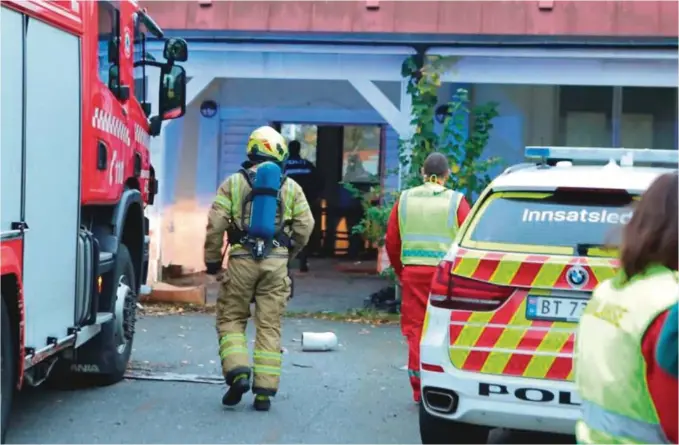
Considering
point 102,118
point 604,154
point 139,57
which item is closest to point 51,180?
point 102,118

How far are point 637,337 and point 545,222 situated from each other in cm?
246

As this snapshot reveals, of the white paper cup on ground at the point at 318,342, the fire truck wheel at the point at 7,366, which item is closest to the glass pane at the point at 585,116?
the white paper cup on ground at the point at 318,342

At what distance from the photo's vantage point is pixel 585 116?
45.0 feet

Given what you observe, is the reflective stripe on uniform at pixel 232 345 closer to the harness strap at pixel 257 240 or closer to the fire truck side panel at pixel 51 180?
the harness strap at pixel 257 240

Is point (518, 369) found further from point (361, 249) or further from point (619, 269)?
point (361, 249)

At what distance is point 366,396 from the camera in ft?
23.5

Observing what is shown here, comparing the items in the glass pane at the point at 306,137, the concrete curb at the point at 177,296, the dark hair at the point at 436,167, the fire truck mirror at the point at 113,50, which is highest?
the fire truck mirror at the point at 113,50

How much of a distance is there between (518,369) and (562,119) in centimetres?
945


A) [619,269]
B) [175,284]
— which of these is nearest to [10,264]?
[619,269]

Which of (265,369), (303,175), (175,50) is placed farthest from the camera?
(303,175)

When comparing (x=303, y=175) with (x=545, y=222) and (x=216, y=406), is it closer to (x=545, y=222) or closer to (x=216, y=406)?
(x=216, y=406)

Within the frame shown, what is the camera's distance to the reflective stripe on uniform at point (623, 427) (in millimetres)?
2518

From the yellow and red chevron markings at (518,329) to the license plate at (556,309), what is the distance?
0.03 metres

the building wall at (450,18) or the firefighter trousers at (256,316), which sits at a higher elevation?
the building wall at (450,18)
